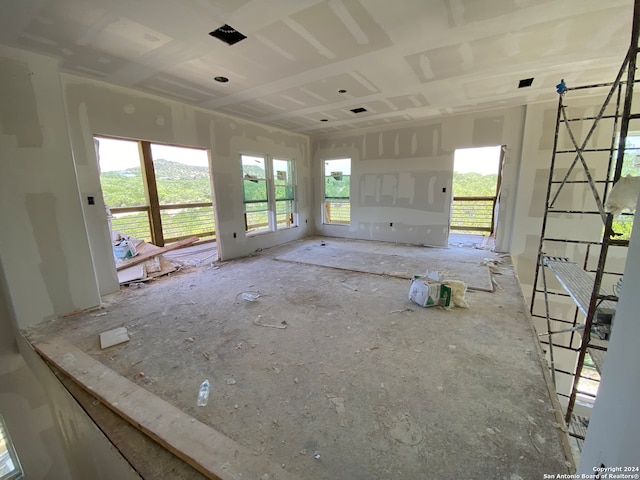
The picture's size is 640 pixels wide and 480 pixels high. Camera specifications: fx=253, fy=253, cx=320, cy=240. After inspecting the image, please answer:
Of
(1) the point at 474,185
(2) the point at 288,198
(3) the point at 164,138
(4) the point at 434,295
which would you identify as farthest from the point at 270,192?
(1) the point at 474,185

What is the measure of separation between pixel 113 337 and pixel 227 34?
9.31ft

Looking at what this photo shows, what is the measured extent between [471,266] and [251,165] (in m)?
4.50

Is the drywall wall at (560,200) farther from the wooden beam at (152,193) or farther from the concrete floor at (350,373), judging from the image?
the wooden beam at (152,193)

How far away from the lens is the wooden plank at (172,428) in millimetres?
1188

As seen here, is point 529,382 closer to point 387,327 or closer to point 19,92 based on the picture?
point 387,327

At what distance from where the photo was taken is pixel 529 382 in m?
1.71

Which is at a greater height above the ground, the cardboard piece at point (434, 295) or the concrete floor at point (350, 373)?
the cardboard piece at point (434, 295)

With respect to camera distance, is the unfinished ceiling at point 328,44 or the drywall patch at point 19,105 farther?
the drywall patch at point 19,105

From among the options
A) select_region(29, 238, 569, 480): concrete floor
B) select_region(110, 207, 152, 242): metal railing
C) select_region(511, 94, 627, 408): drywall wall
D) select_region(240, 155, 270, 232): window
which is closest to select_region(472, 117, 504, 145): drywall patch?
select_region(511, 94, 627, 408): drywall wall

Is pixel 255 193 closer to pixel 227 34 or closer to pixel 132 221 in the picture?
pixel 132 221

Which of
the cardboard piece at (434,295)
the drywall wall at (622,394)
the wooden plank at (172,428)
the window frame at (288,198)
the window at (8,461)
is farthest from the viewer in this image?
the window frame at (288,198)

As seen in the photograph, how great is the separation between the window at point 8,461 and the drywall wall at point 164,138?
1640 mm

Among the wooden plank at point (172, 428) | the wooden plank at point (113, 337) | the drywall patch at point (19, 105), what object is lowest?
the wooden plank at point (172, 428)

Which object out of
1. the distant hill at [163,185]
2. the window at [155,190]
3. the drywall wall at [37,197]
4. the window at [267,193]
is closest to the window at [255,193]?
the window at [267,193]
